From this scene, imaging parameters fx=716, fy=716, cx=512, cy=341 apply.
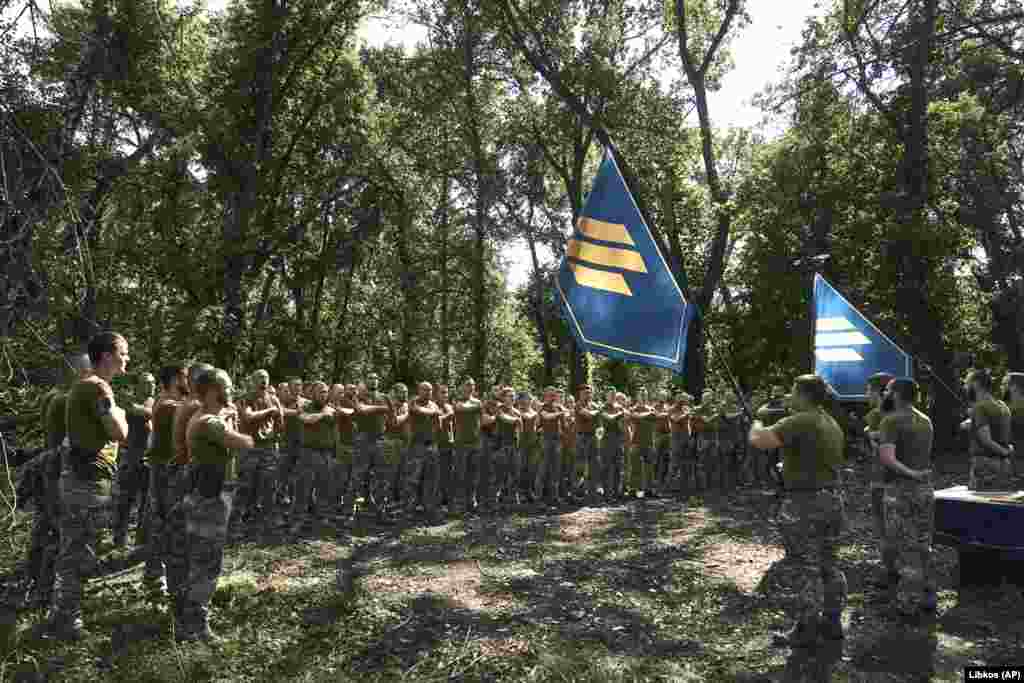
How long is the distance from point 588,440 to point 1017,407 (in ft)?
22.2

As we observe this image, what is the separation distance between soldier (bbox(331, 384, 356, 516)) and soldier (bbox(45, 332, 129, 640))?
5.57 metres

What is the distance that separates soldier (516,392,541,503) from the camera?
13.0 metres

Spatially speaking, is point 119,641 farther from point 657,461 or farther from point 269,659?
point 657,461

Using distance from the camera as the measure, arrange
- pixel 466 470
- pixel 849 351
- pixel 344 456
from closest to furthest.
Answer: pixel 849 351
pixel 344 456
pixel 466 470

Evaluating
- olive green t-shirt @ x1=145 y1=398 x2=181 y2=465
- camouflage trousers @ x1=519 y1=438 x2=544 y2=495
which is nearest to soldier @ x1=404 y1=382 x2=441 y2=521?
camouflage trousers @ x1=519 y1=438 x2=544 y2=495

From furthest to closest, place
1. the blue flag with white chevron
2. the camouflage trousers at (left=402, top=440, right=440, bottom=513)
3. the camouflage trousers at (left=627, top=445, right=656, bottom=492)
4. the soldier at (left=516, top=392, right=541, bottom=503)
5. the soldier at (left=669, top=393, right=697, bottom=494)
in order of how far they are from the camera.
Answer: the soldier at (left=669, top=393, right=697, bottom=494) < the camouflage trousers at (left=627, top=445, right=656, bottom=492) < the soldier at (left=516, top=392, right=541, bottom=503) < the camouflage trousers at (left=402, top=440, right=440, bottom=513) < the blue flag with white chevron

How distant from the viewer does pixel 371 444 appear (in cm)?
1155

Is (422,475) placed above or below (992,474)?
below

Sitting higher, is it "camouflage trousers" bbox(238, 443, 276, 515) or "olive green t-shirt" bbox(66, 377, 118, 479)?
"olive green t-shirt" bbox(66, 377, 118, 479)

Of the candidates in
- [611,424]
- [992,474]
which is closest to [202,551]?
[992,474]

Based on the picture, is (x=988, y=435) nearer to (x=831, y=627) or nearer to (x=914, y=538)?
(x=914, y=538)

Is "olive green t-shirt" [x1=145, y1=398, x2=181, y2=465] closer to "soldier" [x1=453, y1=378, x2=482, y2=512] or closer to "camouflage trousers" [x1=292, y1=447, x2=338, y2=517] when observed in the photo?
"camouflage trousers" [x1=292, y1=447, x2=338, y2=517]

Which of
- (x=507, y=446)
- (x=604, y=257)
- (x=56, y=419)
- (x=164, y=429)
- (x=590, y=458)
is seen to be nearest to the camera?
(x=56, y=419)

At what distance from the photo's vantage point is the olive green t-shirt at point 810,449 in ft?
19.1
